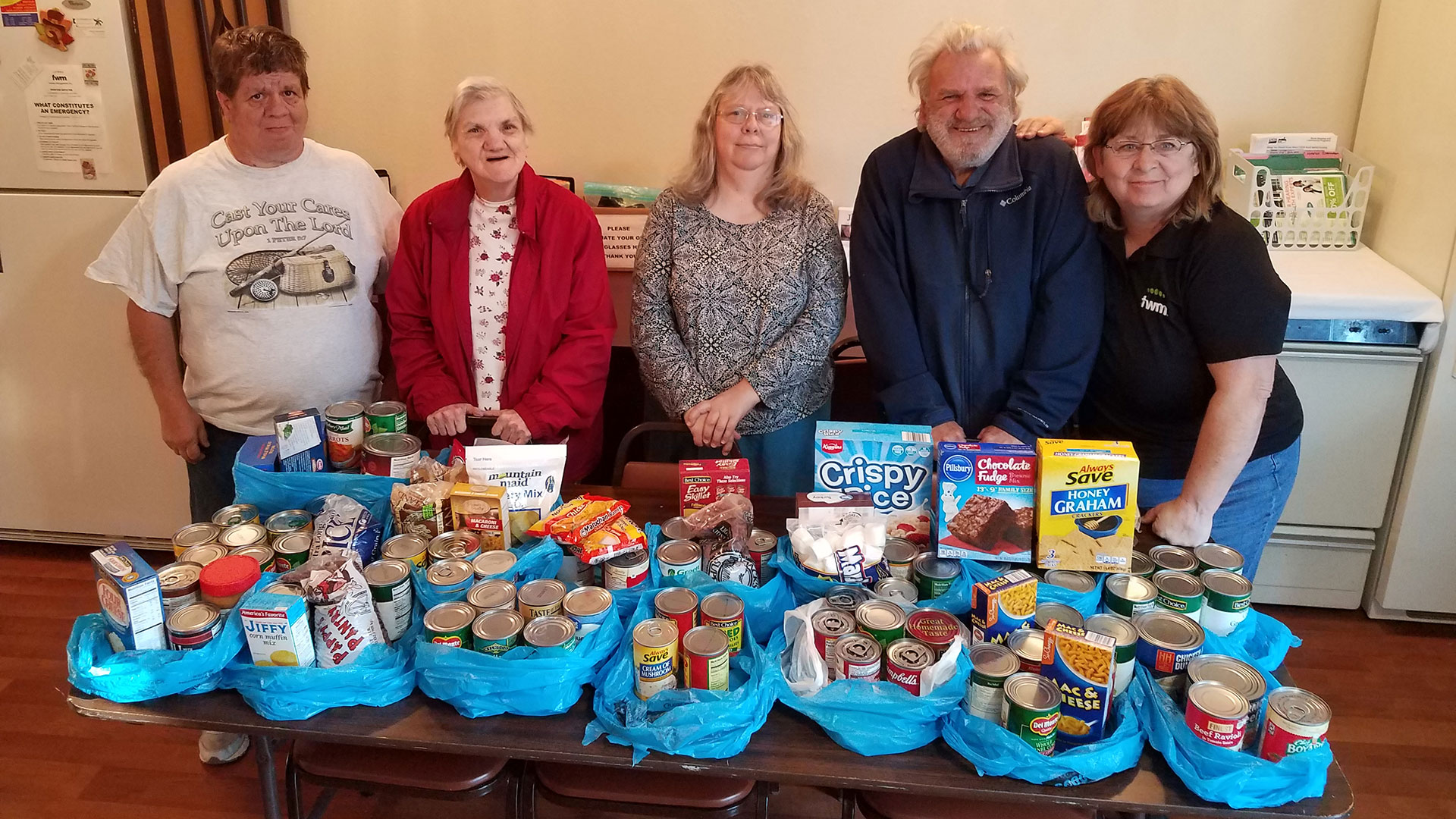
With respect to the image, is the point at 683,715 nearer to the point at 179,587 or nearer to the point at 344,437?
the point at 179,587

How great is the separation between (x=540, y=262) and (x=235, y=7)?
1684mm

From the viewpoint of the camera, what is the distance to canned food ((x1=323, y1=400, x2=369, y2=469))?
6.07 feet

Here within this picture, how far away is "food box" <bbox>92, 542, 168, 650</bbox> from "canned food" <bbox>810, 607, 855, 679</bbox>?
0.94 m

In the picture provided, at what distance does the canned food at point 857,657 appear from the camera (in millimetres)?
1305

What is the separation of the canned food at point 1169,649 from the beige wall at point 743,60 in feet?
7.18

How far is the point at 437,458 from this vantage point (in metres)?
1.92

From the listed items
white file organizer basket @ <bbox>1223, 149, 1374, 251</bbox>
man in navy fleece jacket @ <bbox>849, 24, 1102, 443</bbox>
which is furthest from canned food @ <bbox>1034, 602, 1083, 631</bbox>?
white file organizer basket @ <bbox>1223, 149, 1374, 251</bbox>

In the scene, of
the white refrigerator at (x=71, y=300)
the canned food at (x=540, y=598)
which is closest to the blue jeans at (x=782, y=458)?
the canned food at (x=540, y=598)

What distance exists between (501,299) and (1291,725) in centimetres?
171

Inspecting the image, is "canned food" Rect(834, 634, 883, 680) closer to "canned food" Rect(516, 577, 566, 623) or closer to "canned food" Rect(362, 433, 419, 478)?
"canned food" Rect(516, 577, 566, 623)

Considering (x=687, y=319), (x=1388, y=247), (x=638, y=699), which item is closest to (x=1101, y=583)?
(x=638, y=699)

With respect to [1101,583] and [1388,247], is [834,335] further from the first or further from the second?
[1388,247]

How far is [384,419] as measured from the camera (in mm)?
1876

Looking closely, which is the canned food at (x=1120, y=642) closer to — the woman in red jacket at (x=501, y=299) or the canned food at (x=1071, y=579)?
the canned food at (x=1071, y=579)
